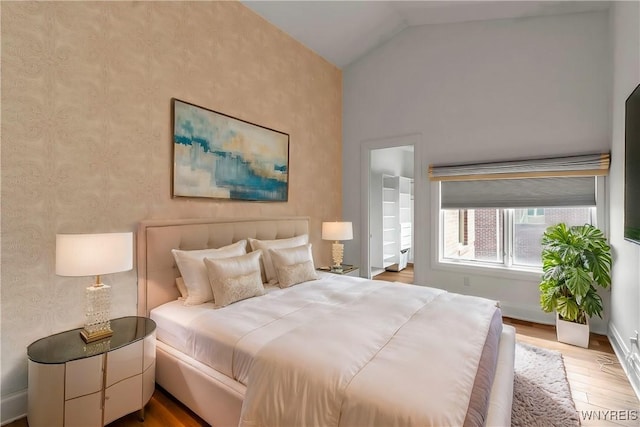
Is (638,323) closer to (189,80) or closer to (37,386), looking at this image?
(37,386)

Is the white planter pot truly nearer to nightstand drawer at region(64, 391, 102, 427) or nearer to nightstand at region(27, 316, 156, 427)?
nightstand at region(27, 316, 156, 427)

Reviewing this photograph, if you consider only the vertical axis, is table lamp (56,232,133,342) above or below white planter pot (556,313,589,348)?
above

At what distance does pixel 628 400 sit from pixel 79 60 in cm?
444

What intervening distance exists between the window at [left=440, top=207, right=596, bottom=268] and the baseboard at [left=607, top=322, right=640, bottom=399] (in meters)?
0.98

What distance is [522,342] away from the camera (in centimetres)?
299

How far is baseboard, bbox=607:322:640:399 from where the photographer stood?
86.9 inches

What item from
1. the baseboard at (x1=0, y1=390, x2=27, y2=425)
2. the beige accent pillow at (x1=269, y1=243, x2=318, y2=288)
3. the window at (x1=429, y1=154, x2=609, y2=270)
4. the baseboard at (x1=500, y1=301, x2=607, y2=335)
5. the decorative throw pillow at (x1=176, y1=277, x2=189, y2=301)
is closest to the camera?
the baseboard at (x1=0, y1=390, x2=27, y2=425)

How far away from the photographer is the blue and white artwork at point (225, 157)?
2711 mm

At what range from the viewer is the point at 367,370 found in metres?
1.36

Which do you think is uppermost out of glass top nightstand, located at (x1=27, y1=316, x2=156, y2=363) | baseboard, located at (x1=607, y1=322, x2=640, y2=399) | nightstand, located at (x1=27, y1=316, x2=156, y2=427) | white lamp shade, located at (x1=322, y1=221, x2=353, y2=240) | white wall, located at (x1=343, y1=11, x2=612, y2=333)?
white wall, located at (x1=343, y1=11, x2=612, y2=333)

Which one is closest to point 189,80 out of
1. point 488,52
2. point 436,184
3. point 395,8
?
point 395,8

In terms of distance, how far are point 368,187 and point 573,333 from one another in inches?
114

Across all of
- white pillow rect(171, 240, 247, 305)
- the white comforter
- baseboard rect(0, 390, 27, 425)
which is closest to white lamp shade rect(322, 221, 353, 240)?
white pillow rect(171, 240, 247, 305)

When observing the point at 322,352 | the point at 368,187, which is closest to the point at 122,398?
the point at 322,352
